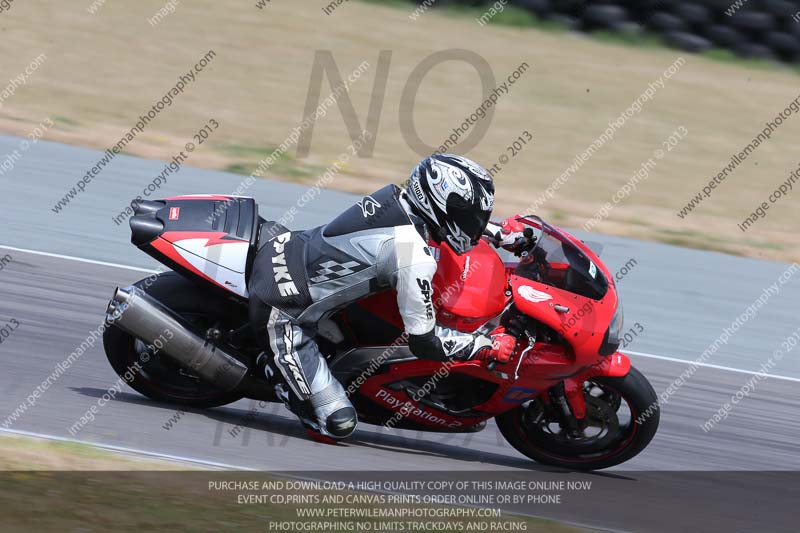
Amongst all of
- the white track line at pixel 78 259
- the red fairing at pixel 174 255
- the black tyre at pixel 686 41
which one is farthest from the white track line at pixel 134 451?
the black tyre at pixel 686 41

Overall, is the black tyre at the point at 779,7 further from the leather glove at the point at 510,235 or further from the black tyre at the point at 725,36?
the leather glove at the point at 510,235

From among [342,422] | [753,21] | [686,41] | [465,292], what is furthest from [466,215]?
[686,41]

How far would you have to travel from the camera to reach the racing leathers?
527 centimetres

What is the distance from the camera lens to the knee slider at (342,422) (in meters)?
5.67

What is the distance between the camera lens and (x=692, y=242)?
11.4 m

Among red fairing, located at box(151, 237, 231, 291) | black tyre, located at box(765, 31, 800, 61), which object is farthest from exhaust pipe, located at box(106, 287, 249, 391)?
black tyre, located at box(765, 31, 800, 61)

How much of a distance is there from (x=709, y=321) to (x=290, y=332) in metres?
4.77

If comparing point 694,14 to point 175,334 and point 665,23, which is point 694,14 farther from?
point 175,334

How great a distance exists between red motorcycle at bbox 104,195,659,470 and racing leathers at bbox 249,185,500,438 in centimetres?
18

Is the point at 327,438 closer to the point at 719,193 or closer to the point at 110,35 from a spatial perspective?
the point at 719,193

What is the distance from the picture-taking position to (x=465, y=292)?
558 centimetres

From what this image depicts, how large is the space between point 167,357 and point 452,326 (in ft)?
5.46

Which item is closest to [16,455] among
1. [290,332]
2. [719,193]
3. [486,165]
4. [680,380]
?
[290,332]

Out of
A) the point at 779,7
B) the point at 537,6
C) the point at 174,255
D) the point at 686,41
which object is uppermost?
the point at 174,255
